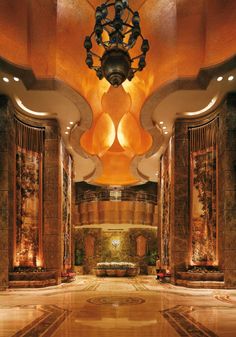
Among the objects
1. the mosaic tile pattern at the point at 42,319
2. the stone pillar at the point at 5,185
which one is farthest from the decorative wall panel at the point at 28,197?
the mosaic tile pattern at the point at 42,319

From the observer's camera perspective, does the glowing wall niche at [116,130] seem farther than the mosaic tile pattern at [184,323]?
Yes

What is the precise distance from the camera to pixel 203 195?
41.4 feet

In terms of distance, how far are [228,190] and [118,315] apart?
18.2ft

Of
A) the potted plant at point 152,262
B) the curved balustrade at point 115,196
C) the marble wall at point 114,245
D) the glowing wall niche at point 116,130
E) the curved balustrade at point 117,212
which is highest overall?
the glowing wall niche at point 116,130

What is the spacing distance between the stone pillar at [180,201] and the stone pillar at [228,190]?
1.56 metres

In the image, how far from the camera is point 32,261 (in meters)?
12.4

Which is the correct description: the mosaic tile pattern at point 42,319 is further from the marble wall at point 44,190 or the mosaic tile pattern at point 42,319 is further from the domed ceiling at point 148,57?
the domed ceiling at point 148,57

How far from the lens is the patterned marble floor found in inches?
205

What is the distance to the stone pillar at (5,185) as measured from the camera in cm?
1048

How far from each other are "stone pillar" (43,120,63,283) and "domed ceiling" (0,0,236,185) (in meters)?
0.79

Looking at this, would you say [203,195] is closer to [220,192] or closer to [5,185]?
[220,192]

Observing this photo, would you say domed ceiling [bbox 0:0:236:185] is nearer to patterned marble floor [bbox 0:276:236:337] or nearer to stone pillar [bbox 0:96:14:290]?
stone pillar [bbox 0:96:14:290]

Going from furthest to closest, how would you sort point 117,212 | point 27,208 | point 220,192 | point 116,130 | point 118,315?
point 117,212 < point 116,130 < point 27,208 < point 220,192 < point 118,315

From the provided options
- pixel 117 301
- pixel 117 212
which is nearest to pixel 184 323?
pixel 117 301
